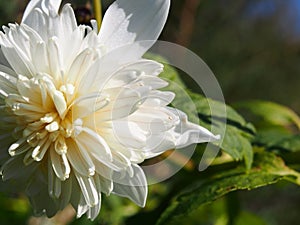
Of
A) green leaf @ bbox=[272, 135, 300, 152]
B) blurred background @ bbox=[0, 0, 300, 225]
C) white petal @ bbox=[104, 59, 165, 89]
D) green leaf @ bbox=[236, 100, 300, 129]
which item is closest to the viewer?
white petal @ bbox=[104, 59, 165, 89]

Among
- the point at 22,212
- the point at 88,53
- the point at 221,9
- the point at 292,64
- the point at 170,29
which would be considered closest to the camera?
the point at 88,53

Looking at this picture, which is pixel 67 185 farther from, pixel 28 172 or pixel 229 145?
pixel 229 145

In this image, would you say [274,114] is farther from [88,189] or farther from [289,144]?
[88,189]

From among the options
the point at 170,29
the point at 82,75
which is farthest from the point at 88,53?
the point at 170,29

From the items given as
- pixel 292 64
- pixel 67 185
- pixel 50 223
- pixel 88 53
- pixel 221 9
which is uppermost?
pixel 88 53

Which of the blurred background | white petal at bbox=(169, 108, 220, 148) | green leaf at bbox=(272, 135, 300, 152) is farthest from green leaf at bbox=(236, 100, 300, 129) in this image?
the blurred background

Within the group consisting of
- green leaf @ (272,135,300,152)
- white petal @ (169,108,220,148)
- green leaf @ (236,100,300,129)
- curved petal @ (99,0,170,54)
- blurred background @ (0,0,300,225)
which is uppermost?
curved petal @ (99,0,170,54)

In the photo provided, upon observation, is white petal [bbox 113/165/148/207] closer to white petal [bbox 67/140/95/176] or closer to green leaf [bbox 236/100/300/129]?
white petal [bbox 67/140/95/176]

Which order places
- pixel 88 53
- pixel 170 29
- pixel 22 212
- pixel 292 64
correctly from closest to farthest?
pixel 88 53 → pixel 22 212 → pixel 170 29 → pixel 292 64
